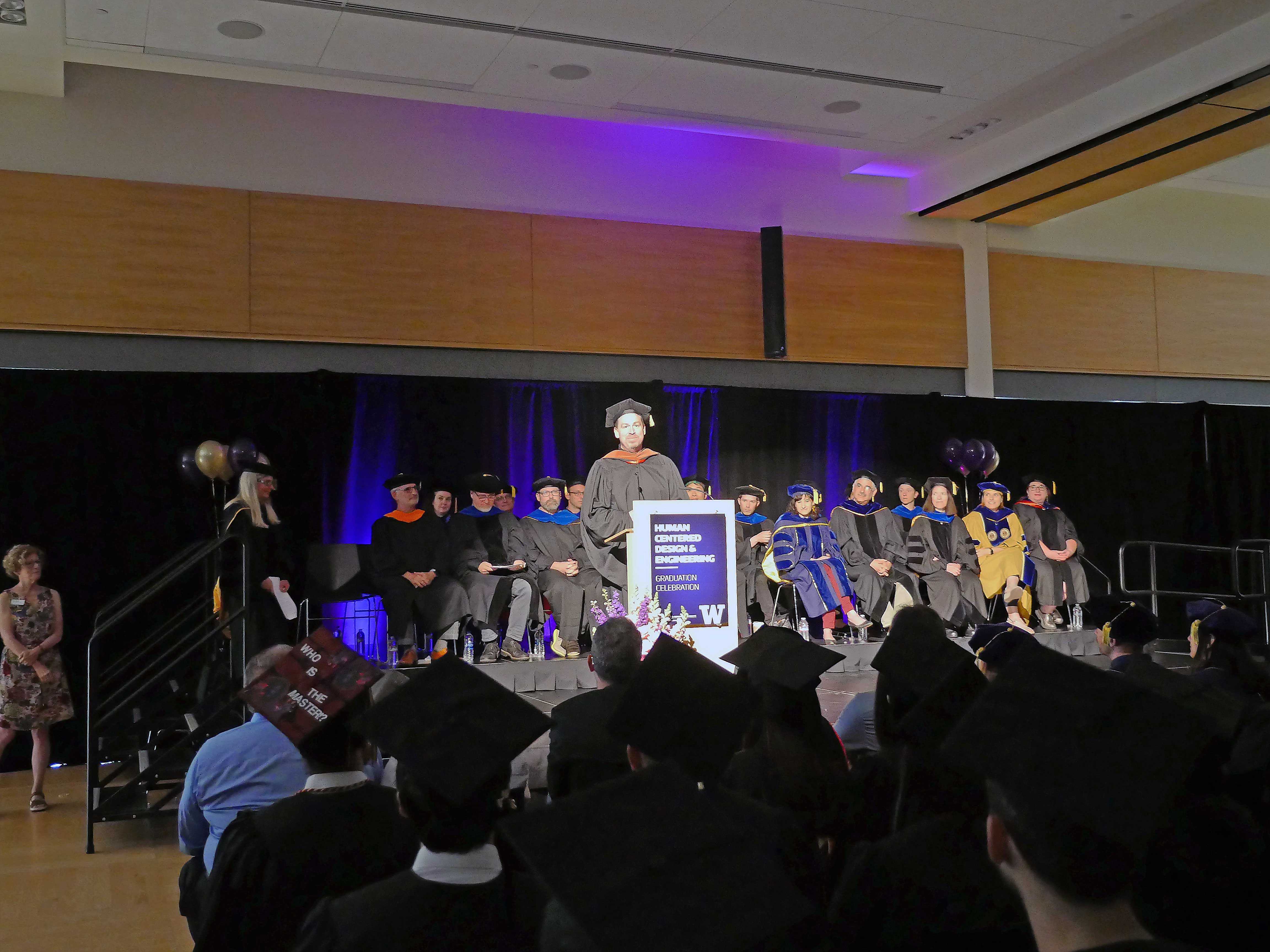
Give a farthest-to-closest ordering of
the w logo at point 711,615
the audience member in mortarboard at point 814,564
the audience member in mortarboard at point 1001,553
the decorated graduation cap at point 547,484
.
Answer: the audience member in mortarboard at point 1001,553 < the audience member in mortarboard at point 814,564 < the decorated graduation cap at point 547,484 < the w logo at point 711,615

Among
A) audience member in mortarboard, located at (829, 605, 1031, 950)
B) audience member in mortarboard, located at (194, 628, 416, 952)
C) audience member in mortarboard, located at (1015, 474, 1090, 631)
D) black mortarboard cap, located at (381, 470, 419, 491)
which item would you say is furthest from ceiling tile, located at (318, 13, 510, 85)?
audience member in mortarboard, located at (1015, 474, 1090, 631)

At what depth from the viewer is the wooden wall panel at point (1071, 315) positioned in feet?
37.5

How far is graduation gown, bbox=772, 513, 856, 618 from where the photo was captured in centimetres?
951

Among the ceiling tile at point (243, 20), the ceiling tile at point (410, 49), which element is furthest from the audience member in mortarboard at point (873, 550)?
the ceiling tile at point (243, 20)

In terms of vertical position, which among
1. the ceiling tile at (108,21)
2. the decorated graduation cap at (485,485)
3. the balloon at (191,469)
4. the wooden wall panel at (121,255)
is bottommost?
the decorated graduation cap at (485,485)

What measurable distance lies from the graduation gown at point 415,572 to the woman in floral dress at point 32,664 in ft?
7.92

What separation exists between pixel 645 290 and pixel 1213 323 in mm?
6694

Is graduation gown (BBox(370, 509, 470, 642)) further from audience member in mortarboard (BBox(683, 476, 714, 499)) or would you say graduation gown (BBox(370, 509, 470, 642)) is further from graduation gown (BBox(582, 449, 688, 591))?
audience member in mortarboard (BBox(683, 476, 714, 499))

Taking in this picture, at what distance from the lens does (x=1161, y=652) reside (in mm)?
8414

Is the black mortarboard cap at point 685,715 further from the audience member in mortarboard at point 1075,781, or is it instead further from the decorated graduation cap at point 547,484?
the decorated graduation cap at point 547,484

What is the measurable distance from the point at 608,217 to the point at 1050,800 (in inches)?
357

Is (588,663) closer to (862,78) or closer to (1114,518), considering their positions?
(862,78)

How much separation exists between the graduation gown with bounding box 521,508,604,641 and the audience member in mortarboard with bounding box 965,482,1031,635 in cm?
379

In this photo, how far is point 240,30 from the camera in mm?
7055
